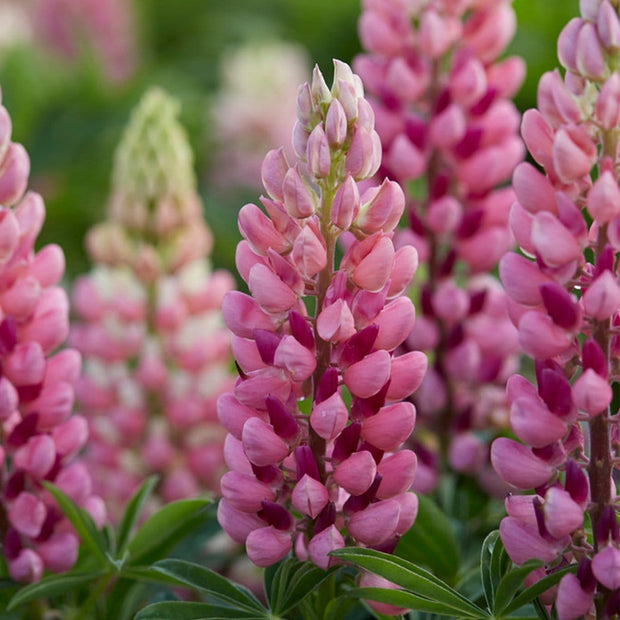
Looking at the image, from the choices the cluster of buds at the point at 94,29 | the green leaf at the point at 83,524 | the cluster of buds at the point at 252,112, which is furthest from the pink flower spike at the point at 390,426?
the cluster of buds at the point at 94,29

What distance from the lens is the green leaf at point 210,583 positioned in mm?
667

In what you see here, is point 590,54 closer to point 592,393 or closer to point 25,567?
point 592,393

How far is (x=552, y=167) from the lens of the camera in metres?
0.61

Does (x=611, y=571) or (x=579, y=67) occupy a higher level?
(x=579, y=67)

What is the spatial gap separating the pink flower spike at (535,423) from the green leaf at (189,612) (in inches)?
7.2

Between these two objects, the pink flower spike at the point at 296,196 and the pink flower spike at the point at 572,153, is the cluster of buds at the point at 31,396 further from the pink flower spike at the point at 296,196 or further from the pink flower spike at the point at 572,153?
the pink flower spike at the point at 572,153

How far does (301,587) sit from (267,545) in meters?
0.03

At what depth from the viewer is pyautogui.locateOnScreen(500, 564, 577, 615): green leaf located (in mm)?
599

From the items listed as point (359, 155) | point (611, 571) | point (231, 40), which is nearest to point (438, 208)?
point (359, 155)

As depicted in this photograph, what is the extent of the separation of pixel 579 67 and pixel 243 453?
286mm

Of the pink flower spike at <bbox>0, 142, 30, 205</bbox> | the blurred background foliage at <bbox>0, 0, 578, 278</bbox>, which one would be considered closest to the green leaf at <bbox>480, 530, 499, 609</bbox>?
the pink flower spike at <bbox>0, 142, 30, 205</bbox>

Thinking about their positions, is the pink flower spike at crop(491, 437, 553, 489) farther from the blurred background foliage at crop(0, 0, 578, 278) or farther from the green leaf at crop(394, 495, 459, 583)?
the blurred background foliage at crop(0, 0, 578, 278)

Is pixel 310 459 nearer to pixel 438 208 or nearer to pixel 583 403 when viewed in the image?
pixel 583 403

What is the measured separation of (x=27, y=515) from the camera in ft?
2.47
